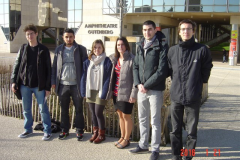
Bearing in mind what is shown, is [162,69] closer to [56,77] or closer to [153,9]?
[56,77]

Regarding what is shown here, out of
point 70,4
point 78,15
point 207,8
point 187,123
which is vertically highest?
point 70,4

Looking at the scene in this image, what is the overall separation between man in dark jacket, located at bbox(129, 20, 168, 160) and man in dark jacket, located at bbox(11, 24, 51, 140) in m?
1.70

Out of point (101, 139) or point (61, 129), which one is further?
point (61, 129)

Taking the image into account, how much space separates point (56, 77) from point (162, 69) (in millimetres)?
1998

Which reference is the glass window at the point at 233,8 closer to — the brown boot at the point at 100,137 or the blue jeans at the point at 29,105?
the brown boot at the point at 100,137

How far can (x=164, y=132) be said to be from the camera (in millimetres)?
4637

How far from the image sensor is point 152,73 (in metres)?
3.91

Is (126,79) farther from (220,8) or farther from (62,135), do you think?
(220,8)

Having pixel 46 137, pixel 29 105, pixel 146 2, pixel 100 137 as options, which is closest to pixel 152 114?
pixel 100 137

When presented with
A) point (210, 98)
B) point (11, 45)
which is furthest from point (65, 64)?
point (11, 45)

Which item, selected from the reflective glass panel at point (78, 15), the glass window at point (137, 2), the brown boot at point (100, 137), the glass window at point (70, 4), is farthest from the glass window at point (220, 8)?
the brown boot at point (100, 137)

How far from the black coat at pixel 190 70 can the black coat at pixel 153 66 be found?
0.58ft

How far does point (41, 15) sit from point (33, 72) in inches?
1448

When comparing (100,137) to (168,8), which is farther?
(168,8)
